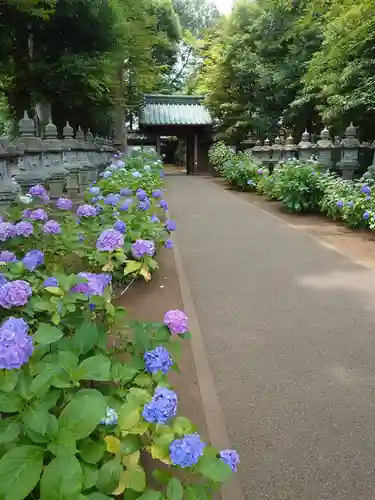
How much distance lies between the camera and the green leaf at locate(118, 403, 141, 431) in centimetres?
139

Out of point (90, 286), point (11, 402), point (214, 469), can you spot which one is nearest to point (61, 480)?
point (11, 402)

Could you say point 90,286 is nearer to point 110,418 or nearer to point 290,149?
point 110,418

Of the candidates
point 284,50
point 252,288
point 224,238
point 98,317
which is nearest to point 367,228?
point 224,238

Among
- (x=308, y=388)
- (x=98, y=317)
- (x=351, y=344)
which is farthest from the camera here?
(x=351, y=344)

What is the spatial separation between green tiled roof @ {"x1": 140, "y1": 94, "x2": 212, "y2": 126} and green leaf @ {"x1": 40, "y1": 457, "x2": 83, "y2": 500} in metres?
22.5

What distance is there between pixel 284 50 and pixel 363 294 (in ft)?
47.3

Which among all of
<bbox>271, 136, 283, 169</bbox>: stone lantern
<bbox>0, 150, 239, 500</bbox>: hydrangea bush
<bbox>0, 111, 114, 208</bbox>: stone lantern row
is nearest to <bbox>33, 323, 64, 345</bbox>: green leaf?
<bbox>0, 150, 239, 500</bbox>: hydrangea bush

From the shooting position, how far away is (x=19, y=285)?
170cm

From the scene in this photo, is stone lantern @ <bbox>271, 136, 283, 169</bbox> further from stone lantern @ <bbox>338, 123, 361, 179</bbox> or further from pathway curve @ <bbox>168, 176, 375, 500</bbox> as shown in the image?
pathway curve @ <bbox>168, 176, 375, 500</bbox>

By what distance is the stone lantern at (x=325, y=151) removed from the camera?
10.1 metres

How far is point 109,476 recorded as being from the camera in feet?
4.21

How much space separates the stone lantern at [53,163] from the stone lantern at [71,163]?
77cm

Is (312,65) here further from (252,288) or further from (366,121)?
(252,288)

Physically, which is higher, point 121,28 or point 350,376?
point 121,28
